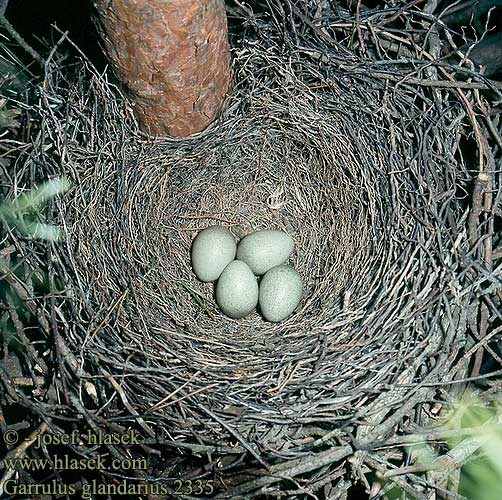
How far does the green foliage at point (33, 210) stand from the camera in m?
1.62

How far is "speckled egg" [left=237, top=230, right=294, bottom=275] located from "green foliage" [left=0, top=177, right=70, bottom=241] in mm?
637

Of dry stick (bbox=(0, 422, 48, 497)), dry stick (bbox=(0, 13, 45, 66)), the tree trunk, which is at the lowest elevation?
dry stick (bbox=(0, 422, 48, 497))

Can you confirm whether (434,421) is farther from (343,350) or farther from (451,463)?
(343,350)

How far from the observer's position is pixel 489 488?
1622mm

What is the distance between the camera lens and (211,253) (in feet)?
6.58

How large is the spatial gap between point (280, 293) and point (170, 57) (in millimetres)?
800

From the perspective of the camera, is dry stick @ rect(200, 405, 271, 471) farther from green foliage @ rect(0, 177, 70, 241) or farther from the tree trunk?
the tree trunk

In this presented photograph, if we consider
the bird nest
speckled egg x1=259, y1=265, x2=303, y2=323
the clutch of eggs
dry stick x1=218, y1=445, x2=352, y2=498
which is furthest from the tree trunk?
dry stick x1=218, y1=445, x2=352, y2=498

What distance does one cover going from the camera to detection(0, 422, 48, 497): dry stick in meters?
1.46

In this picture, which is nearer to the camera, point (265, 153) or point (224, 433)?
point (224, 433)

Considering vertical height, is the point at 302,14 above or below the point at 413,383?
above

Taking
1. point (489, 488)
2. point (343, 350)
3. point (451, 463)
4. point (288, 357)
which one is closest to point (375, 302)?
point (343, 350)

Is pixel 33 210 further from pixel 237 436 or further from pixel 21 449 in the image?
pixel 237 436

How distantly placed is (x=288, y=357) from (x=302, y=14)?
0.97 m
